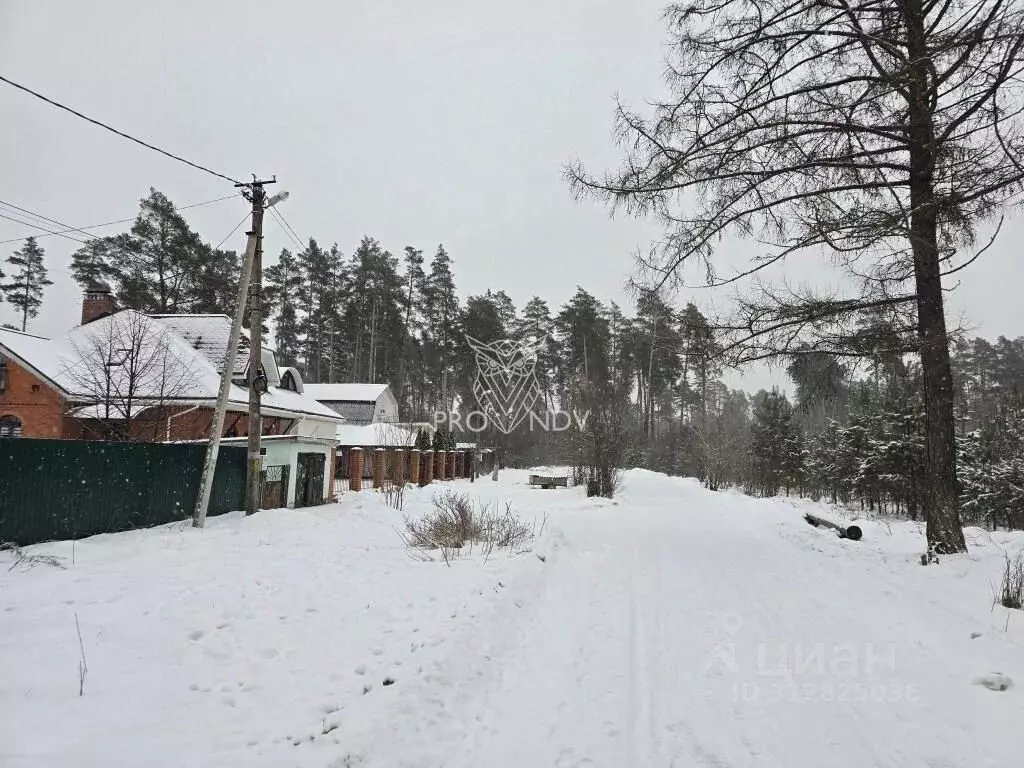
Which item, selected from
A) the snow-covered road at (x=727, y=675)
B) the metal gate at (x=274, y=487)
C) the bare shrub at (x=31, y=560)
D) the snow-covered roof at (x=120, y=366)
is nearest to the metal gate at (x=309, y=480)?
the metal gate at (x=274, y=487)

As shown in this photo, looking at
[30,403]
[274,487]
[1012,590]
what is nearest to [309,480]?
[274,487]

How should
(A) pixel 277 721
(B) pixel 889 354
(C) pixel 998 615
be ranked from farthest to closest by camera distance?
(B) pixel 889 354, (C) pixel 998 615, (A) pixel 277 721

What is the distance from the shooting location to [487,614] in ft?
15.7

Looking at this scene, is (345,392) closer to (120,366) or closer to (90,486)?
(120,366)

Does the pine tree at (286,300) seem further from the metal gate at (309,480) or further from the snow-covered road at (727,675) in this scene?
the snow-covered road at (727,675)

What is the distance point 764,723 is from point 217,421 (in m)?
10.1

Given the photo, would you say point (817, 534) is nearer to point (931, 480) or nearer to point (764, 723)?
point (931, 480)

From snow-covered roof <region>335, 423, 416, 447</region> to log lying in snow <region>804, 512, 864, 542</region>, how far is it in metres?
19.2

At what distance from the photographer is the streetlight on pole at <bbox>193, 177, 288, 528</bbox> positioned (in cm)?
973

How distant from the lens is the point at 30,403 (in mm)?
16188

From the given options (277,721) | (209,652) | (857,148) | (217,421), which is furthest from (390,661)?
(857,148)

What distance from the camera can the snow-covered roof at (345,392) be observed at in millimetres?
33625

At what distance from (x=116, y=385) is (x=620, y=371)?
38319 millimetres
